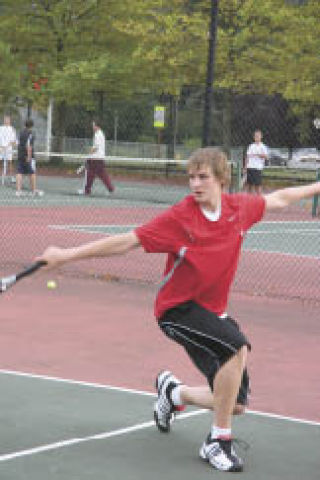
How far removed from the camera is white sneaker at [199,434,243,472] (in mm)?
5086

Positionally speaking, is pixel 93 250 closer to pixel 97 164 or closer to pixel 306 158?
pixel 97 164

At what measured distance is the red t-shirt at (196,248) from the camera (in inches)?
196

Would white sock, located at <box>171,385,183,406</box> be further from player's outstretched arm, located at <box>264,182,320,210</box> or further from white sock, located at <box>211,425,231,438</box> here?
player's outstretched arm, located at <box>264,182,320,210</box>

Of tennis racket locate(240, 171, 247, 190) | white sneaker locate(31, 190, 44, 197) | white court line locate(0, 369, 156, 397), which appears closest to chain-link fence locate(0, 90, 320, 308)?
tennis racket locate(240, 171, 247, 190)

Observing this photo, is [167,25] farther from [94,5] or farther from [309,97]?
[309,97]

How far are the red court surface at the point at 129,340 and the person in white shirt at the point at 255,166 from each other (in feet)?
32.1

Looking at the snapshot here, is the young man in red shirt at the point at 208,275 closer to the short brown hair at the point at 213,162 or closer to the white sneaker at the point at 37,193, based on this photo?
the short brown hair at the point at 213,162

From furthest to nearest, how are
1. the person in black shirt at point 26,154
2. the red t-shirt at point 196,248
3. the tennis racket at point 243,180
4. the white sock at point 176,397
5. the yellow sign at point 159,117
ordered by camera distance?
the yellow sign at point 159,117
the person in black shirt at point 26,154
the tennis racket at point 243,180
the white sock at point 176,397
the red t-shirt at point 196,248

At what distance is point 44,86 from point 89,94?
8.52ft

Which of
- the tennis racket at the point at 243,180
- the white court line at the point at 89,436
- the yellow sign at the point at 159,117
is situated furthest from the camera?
the yellow sign at the point at 159,117

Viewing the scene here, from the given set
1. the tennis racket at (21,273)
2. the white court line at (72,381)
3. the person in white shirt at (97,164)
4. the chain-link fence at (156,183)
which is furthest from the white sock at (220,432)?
the person in white shirt at (97,164)

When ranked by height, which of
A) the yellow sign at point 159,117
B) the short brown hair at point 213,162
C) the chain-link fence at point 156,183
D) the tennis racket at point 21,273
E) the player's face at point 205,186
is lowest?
the chain-link fence at point 156,183

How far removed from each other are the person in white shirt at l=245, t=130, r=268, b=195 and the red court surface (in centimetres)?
980

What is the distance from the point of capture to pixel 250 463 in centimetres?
525
